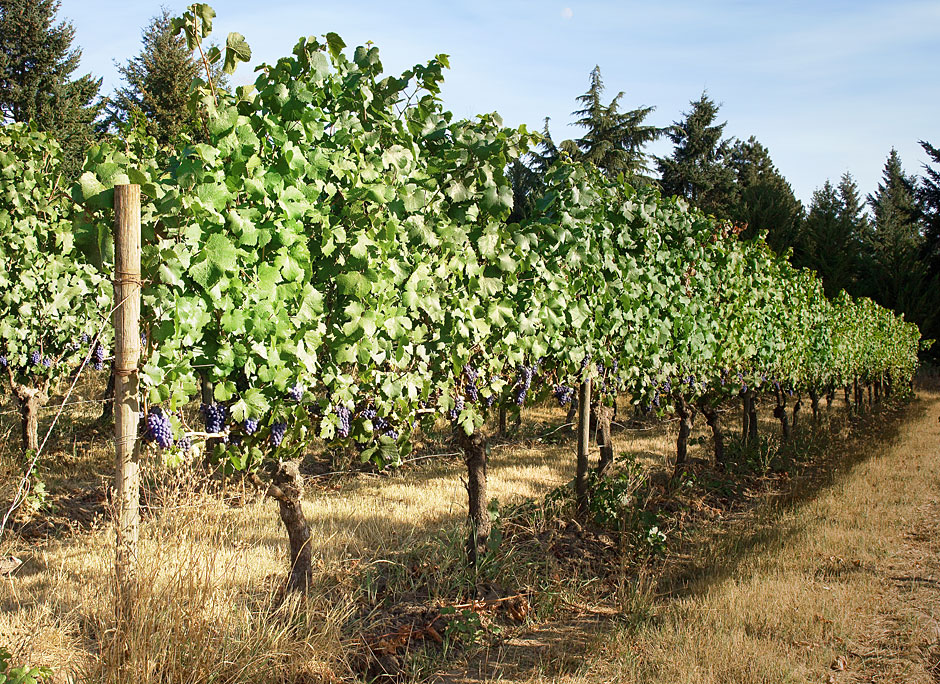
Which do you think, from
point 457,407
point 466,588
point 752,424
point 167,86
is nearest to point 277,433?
point 457,407

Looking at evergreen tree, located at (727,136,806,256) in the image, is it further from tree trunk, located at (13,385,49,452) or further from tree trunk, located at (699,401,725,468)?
tree trunk, located at (13,385,49,452)

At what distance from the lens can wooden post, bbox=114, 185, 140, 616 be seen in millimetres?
2598

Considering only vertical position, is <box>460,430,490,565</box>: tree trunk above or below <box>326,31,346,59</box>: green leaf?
below

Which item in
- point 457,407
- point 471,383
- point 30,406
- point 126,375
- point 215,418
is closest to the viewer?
point 126,375

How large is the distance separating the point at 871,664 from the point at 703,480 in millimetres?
4596

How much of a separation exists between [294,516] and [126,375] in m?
Answer: 1.41

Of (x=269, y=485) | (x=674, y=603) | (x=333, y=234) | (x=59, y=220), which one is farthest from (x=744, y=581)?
(x=59, y=220)

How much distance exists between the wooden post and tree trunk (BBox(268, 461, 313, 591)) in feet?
3.32

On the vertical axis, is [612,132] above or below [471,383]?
above

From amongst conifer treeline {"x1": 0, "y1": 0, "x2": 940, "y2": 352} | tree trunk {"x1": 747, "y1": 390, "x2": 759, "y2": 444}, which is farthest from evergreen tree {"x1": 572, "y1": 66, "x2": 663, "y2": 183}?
tree trunk {"x1": 747, "y1": 390, "x2": 759, "y2": 444}

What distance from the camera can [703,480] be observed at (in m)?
8.43

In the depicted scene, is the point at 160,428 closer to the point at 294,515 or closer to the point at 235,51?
the point at 294,515

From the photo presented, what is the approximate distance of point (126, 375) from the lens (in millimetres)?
2684

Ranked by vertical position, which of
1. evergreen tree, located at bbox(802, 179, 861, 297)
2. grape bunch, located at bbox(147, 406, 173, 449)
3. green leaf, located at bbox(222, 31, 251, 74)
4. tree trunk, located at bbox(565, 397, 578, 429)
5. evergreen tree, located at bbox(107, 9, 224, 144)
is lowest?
tree trunk, located at bbox(565, 397, 578, 429)
